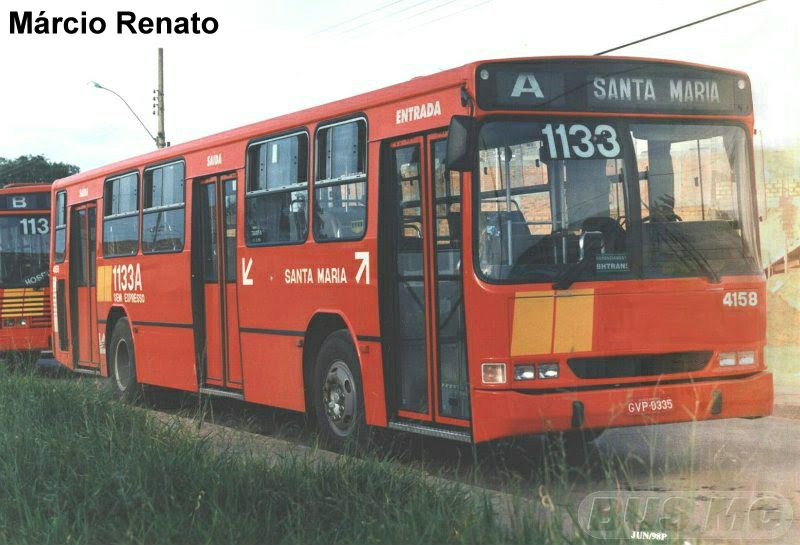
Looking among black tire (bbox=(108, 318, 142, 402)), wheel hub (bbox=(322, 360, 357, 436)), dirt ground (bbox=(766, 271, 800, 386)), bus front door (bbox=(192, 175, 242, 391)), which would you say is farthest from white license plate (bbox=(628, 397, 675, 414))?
dirt ground (bbox=(766, 271, 800, 386))

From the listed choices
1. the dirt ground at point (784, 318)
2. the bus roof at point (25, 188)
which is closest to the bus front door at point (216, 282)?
the bus roof at point (25, 188)

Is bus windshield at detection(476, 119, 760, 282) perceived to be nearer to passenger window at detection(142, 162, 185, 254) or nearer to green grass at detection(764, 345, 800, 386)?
passenger window at detection(142, 162, 185, 254)

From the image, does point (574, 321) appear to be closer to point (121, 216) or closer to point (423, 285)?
point (423, 285)

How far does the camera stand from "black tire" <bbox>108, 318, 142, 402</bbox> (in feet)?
50.2

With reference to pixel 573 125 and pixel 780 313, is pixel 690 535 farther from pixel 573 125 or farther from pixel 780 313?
pixel 780 313

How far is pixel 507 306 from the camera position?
834 centimetres

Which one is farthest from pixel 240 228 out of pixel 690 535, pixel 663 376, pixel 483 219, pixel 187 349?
pixel 690 535

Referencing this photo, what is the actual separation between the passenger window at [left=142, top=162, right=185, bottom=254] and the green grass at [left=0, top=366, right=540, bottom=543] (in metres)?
5.44

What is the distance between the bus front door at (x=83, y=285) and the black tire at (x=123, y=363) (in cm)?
78

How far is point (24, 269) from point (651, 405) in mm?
14996

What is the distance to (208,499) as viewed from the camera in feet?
22.1

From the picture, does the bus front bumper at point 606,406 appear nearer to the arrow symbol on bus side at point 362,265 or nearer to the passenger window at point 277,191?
the arrow symbol on bus side at point 362,265

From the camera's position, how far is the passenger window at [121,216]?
15.2 meters

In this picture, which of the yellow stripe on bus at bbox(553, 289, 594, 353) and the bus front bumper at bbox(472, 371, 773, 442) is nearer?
the bus front bumper at bbox(472, 371, 773, 442)
